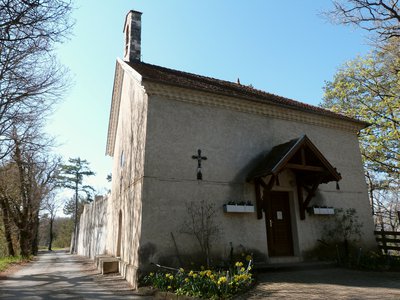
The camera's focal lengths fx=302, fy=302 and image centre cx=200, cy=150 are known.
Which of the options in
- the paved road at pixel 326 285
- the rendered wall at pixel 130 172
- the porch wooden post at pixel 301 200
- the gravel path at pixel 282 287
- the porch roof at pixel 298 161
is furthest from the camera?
the porch wooden post at pixel 301 200

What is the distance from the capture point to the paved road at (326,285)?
20.2ft

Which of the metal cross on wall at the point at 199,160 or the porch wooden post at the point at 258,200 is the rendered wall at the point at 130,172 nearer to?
the metal cross on wall at the point at 199,160

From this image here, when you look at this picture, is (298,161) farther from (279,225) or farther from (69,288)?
(69,288)

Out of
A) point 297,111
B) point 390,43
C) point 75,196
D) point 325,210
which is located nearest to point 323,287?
point 325,210

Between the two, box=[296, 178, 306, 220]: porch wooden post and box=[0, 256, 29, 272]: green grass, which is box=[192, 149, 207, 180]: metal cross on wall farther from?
box=[0, 256, 29, 272]: green grass

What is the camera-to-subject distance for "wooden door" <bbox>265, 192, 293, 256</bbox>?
10548 mm

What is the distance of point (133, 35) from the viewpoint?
14312 mm

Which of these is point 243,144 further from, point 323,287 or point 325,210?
point 323,287

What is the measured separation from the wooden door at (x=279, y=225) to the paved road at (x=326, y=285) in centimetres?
144

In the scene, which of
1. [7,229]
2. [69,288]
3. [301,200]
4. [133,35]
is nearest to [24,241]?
[7,229]

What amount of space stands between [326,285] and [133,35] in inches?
504

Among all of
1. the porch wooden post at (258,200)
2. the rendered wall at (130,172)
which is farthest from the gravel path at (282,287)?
the porch wooden post at (258,200)

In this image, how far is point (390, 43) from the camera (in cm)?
1044

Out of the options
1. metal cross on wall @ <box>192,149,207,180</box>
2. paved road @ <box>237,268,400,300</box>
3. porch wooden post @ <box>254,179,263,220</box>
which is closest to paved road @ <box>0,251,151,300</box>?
paved road @ <box>237,268,400,300</box>
